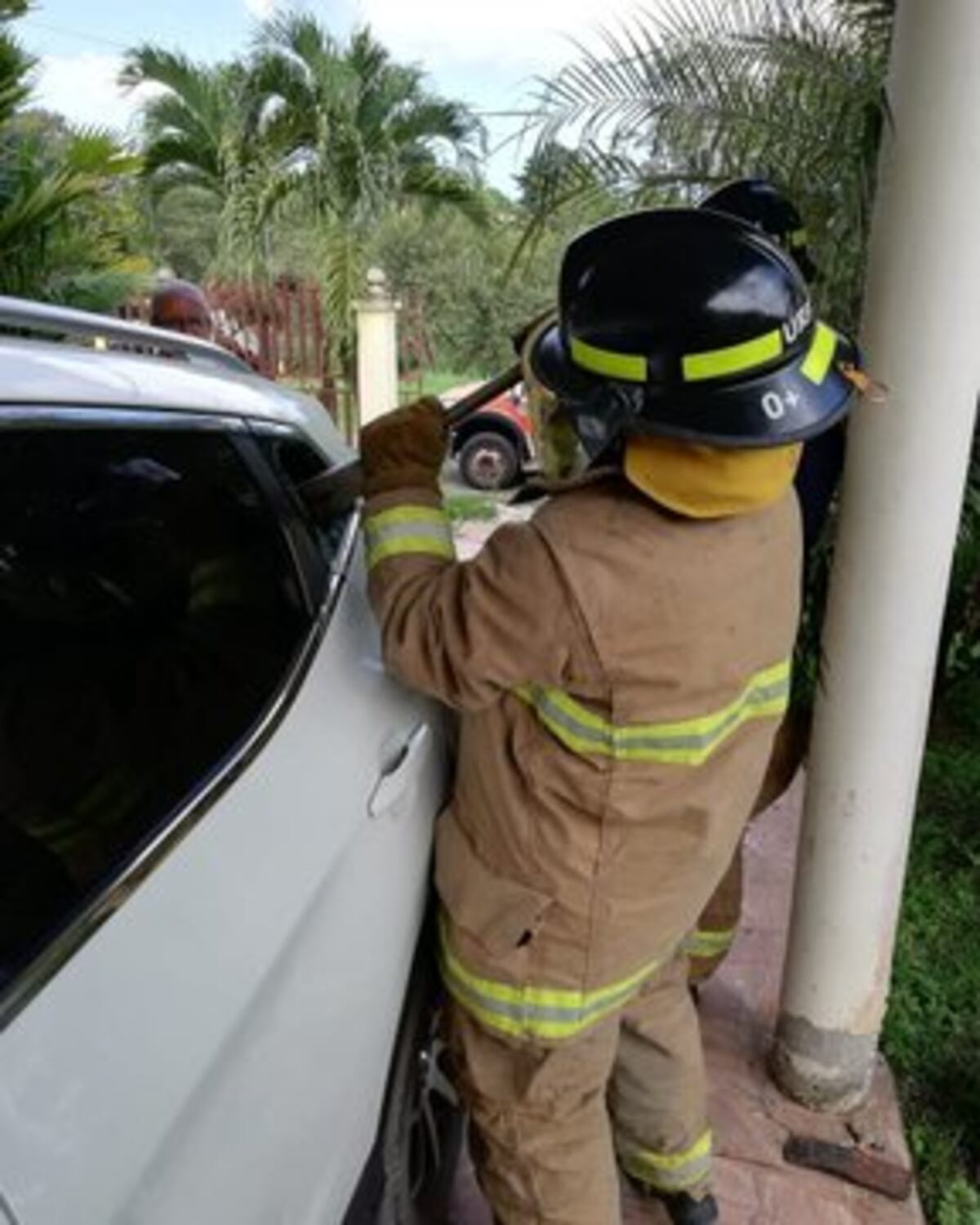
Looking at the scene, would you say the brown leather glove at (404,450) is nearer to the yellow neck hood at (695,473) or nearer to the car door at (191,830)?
the car door at (191,830)

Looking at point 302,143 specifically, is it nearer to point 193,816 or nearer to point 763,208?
point 763,208

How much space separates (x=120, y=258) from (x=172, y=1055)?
7.69 metres

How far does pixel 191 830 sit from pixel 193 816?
17 millimetres

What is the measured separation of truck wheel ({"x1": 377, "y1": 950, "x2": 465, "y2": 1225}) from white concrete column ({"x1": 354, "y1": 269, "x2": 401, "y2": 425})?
8.27 metres

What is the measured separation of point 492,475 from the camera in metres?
10.7

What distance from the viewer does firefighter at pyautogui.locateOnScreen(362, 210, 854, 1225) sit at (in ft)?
4.57

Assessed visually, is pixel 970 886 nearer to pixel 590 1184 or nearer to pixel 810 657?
pixel 810 657

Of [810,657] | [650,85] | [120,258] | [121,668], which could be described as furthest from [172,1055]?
[120,258]

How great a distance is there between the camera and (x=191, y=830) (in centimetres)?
107

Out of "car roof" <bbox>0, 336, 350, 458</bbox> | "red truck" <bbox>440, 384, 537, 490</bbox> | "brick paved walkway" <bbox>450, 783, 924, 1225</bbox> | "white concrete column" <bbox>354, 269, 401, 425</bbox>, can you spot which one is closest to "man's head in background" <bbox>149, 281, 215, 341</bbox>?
"car roof" <bbox>0, 336, 350, 458</bbox>

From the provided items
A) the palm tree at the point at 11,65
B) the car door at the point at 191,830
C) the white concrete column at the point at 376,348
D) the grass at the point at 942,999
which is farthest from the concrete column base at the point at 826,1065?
the white concrete column at the point at 376,348

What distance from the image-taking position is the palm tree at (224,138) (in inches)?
405

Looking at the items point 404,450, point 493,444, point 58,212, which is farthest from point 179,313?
point 493,444

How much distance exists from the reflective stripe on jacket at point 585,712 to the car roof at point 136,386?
284 mm
